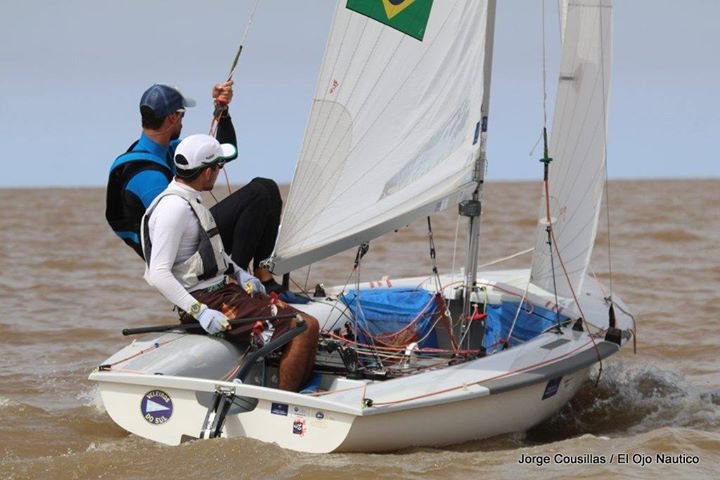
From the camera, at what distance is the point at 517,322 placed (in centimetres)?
627

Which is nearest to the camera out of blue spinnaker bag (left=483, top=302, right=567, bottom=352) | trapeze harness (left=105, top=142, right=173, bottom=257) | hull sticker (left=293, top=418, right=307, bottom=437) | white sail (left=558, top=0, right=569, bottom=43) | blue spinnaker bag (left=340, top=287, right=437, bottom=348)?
hull sticker (left=293, top=418, right=307, bottom=437)

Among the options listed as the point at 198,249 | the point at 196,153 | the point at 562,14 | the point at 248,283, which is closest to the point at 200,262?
the point at 198,249

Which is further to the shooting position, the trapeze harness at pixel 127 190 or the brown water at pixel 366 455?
the trapeze harness at pixel 127 190

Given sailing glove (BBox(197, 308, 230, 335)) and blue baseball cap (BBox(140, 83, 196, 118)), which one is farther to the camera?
blue baseball cap (BBox(140, 83, 196, 118))

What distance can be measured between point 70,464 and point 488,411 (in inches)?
67.5

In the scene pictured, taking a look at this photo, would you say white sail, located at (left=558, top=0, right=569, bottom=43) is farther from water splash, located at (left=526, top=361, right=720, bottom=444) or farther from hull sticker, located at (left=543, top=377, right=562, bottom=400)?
hull sticker, located at (left=543, top=377, right=562, bottom=400)

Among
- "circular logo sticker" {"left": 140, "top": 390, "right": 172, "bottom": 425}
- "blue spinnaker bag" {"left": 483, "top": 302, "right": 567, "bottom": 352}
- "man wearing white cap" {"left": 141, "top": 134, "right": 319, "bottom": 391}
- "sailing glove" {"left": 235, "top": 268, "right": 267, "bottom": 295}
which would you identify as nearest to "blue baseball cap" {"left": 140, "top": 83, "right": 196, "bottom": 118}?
"man wearing white cap" {"left": 141, "top": 134, "right": 319, "bottom": 391}

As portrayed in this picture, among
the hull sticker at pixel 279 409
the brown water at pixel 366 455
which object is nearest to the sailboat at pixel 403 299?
the hull sticker at pixel 279 409

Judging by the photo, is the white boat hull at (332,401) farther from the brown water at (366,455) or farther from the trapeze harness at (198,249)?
the trapeze harness at (198,249)

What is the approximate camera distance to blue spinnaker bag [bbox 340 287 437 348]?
601 centimetres

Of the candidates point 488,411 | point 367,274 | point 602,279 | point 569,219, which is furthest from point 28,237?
point 488,411

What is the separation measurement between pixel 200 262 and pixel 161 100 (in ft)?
2.85

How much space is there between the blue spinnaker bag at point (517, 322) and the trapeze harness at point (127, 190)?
1.88 m

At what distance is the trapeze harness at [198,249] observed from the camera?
4887mm
